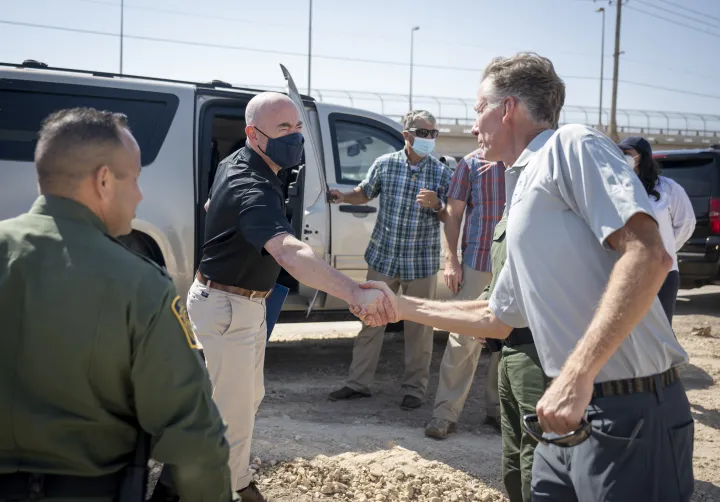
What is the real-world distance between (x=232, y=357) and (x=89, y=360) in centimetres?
200

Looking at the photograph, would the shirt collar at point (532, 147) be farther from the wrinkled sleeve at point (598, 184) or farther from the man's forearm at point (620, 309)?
the man's forearm at point (620, 309)

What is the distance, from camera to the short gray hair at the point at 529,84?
2488 millimetres

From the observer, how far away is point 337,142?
6.65m

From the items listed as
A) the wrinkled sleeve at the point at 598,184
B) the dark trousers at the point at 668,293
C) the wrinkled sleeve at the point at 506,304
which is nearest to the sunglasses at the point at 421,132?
the dark trousers at the point at 668,293

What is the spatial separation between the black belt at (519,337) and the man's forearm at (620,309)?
1019 mm

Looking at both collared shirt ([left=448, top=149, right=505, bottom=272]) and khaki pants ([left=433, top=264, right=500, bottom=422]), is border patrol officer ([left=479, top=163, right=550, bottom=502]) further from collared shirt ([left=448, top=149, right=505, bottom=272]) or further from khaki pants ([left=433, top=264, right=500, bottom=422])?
collared shirt ([left=448, top=149, right=505, bottom=272])

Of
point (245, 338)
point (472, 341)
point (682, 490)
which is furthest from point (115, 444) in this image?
point (472, 341)

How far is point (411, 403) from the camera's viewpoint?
19.0 feet

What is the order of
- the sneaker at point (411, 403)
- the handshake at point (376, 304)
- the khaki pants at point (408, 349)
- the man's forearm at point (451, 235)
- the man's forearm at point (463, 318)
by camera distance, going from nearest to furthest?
the man's forearm at point (463, 318), the handshake at point (376, 304), the man's forearm at point (451, 235), the sneaker at point (411, 403), the khaki pants at point (408, 349)

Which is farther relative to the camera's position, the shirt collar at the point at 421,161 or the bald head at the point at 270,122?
the shirt collar at the point at 421,161

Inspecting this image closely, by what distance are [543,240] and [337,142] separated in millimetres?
4695

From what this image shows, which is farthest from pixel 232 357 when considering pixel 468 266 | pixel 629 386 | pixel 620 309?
pixel 468 266

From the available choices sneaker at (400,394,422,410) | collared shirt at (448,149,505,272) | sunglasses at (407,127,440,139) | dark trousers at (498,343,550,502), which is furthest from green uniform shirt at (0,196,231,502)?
sunglasses at (407,127,440,139)

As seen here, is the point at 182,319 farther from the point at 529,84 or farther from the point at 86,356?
the point at 529,84
